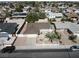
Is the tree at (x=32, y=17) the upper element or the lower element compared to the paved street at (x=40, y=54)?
upper

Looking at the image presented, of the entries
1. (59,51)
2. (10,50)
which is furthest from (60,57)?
(10,50)

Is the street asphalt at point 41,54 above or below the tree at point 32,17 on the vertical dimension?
below

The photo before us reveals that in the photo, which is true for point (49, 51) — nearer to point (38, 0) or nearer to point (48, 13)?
point (38, 0)

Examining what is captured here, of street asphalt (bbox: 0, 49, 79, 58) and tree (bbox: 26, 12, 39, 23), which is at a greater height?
tree (bbox: 26, 12, 39, 23)

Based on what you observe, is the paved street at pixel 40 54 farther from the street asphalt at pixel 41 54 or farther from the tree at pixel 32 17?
the tree at pixel 32 17

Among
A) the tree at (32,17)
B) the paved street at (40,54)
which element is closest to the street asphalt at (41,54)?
the paved street at (40,54)

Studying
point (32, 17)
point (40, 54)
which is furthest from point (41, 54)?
point (32, 17)

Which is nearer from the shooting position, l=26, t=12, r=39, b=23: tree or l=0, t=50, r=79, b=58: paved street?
l=0, t=50, r=79, b=58: paved street

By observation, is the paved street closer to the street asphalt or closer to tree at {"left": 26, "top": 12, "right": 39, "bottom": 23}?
the street asphalt

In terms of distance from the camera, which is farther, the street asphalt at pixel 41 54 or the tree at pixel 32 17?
the tree at pixel 32 17

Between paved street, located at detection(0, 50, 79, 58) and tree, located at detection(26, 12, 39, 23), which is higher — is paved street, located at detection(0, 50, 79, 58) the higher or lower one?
the lower one

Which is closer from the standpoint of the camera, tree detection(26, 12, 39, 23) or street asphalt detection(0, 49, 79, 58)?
street asphalt detection(0, 49, 79, 58)

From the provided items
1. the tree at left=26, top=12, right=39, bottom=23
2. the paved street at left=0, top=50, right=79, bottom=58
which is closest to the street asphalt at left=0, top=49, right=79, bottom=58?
the paved street at left=0, top=50, right=79, bottom=58
